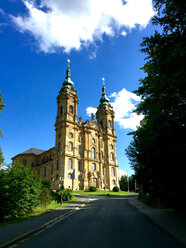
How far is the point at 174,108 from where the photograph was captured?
944 cm

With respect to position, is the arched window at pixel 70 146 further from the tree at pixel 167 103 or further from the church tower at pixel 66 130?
the tree at pixel 167 103

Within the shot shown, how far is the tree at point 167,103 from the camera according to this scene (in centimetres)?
812

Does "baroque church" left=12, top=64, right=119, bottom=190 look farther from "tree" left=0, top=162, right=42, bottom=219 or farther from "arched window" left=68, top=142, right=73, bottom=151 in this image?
"tree" left=0, top=162, right=42, bottom=219

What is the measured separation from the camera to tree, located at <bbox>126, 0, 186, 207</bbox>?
320 inches

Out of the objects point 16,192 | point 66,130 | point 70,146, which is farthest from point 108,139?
point 16,192

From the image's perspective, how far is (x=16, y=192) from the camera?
14.3 meters

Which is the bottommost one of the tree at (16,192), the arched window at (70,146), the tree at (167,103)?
the tree at (16,192)

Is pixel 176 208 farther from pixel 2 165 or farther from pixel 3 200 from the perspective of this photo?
pixel 2 165

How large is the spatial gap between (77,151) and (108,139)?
13.8m

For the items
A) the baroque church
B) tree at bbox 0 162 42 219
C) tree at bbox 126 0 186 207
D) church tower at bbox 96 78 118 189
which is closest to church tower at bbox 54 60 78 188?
the baroque church

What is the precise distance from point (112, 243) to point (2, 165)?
12.4 meters

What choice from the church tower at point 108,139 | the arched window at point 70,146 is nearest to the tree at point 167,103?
the arched window at point 70,146

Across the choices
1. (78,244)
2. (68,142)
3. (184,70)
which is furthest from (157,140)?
(68,142)

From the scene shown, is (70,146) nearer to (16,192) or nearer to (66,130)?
(66,130)
